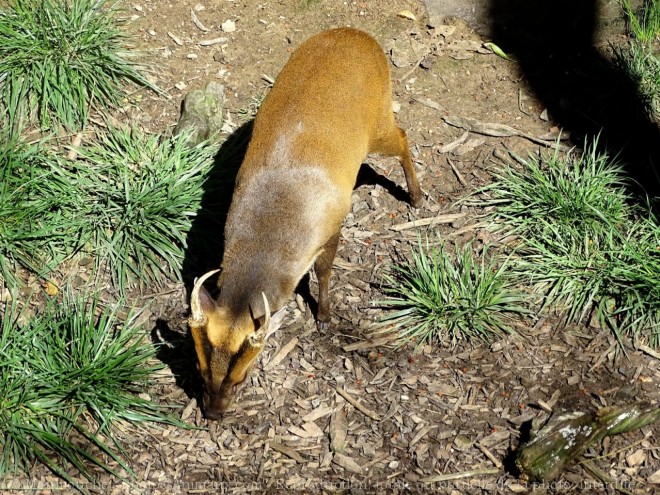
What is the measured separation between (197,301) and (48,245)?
2.11m

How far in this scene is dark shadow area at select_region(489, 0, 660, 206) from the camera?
673 centimetres

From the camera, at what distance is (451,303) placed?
5.78 meters

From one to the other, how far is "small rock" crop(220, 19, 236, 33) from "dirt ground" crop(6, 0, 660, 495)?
2.53 ft

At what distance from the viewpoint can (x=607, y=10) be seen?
741 cm

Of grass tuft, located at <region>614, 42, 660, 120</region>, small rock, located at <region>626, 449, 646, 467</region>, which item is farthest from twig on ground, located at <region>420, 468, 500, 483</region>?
grass tuft, located at <region>614, 42, 660, 120</region>

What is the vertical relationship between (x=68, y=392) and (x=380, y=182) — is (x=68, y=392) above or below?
below

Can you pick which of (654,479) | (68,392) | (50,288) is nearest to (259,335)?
(68,392)

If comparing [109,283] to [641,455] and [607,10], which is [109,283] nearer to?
[641,455]

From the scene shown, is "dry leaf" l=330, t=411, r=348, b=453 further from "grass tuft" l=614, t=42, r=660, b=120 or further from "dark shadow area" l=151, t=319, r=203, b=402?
"grass tuft" l=614, t=42, r=660, b=120

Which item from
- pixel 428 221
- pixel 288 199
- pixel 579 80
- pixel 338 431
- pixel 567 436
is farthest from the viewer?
pixel 579 80

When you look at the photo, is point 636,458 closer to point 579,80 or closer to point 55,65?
point 579,80

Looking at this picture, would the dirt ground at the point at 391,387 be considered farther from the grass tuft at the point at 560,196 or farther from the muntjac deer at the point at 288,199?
the muntjac deer at the point at 288,199

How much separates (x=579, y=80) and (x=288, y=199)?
3.28m

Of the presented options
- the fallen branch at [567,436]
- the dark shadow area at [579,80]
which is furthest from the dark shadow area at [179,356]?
the dark shadow area at [579,80]
